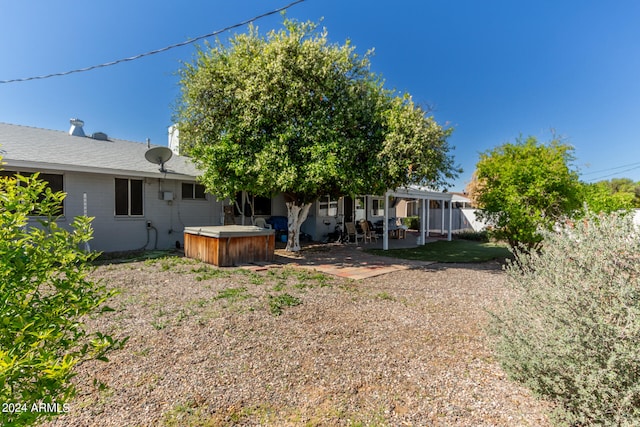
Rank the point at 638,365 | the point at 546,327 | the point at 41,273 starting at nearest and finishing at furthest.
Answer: the point at 41,273, the point at 638,365, the point at 546,327

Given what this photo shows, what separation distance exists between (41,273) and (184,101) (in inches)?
378

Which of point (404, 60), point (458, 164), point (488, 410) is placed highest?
point (404, 60)

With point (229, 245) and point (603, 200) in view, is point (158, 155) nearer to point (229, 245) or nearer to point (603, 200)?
point (229, 245)

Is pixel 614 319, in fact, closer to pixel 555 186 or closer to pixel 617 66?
pixel 555 186

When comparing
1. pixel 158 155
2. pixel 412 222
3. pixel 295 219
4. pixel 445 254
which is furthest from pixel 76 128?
pixel 412 222

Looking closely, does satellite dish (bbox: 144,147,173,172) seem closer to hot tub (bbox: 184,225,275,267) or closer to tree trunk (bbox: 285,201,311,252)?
hot tub (bbox: 184,225,275,267)

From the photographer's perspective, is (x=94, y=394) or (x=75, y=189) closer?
(x=94, y=394)

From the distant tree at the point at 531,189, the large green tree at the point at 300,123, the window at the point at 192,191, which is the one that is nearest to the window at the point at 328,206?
the large green tree at the point at 300,123

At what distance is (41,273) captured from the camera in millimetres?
1613

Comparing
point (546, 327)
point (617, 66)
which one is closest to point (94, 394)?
point (546, 327)

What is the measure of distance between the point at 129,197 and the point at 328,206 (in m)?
8.11

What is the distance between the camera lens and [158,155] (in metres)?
9.85

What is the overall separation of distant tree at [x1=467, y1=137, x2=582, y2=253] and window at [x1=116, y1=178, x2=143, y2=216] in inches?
447

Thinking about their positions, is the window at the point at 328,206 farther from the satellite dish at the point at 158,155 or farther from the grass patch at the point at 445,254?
the satellite dish at the point at 158,155
